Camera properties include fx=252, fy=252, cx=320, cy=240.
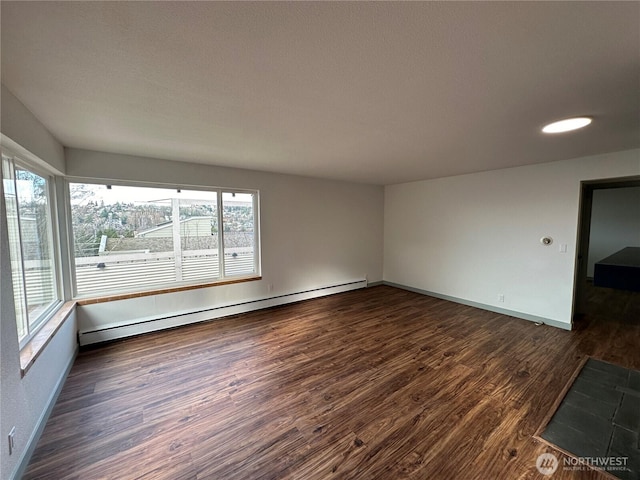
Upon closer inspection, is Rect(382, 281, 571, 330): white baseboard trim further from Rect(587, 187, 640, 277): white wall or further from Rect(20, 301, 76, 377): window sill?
Rect(20, 301, 76, 377): window sill

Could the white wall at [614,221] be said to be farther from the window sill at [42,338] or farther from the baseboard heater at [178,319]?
the window sill at [42,338]

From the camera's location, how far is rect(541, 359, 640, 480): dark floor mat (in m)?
1.66

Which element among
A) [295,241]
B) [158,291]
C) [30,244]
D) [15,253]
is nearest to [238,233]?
[295,241]

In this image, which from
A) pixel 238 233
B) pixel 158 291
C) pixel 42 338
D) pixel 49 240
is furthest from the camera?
pixel 238 233

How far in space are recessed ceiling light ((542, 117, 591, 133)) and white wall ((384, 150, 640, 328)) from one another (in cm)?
167

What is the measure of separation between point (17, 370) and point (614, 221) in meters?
10.5

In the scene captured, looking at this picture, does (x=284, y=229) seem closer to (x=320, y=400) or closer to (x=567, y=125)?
(x=320, y=400)

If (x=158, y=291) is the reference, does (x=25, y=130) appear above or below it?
above

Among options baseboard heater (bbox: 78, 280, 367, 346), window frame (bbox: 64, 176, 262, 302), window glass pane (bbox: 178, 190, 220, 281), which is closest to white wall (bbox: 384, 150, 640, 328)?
baseboard heater (bbox: 78, 280, 367, 346)

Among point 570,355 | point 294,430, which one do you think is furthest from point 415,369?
point 570,355

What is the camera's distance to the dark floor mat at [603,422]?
1.66 meters

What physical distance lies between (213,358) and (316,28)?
3138 millimetres

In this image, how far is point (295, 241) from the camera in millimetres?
4812

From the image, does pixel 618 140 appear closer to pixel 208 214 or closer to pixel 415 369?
pixel 415 369
